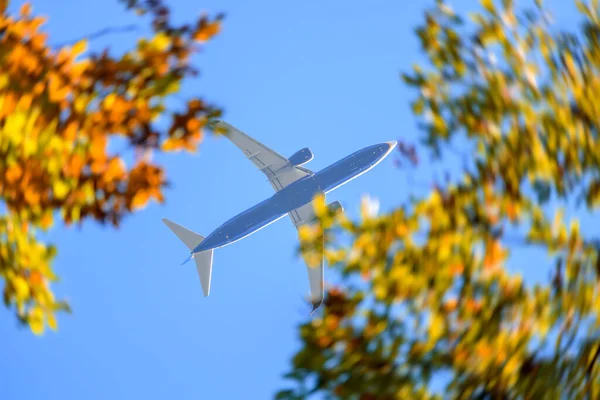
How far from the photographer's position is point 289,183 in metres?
40.3

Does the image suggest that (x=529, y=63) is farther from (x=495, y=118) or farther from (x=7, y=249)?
(x=7, y=249)

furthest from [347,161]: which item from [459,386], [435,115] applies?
[459,386]

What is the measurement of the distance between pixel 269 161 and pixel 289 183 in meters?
1.79

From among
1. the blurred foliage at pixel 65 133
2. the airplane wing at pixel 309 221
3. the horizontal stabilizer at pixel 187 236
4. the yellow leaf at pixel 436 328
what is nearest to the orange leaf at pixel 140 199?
the blurred foliage at pixel 65 133

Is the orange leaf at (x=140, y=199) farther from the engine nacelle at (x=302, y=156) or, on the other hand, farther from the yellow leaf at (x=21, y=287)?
the engine nacelle at (x=302, y=156)

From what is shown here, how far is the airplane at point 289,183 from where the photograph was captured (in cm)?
3772

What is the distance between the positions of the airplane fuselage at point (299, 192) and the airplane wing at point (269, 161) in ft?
5.08

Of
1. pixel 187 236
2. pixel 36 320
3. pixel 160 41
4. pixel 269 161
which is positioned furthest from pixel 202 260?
pixel 36 320

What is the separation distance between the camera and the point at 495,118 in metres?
9.55

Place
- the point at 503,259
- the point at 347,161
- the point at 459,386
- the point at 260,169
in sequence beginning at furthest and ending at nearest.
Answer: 1. the point at 260,169
2. the point at 347,161
3. the point at 503,259
4. the point at 459,386

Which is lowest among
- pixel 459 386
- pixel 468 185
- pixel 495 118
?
pixel 459 386

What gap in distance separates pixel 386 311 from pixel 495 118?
3.35 m

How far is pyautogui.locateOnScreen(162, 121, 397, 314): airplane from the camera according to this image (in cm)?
3772

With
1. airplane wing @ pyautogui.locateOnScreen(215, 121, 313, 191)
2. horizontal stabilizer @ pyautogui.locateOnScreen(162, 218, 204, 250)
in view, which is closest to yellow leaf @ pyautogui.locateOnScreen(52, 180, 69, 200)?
airplane wing @ pyautogui.locateOnScreen(215, 121, 313, 191)
